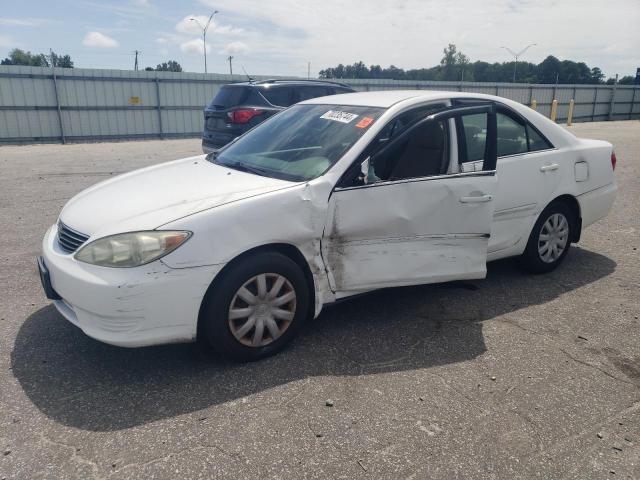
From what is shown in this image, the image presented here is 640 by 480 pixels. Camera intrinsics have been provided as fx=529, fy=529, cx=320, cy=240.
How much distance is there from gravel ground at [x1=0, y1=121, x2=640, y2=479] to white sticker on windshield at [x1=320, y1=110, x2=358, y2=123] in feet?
4.66

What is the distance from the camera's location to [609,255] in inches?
215

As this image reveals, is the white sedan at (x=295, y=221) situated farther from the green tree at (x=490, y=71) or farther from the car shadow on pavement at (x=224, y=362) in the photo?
the green tree at (x=490, y=71)

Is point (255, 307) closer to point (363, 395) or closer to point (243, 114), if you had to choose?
point (363, 395)

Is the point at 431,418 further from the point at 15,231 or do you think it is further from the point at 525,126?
the point at 15,231

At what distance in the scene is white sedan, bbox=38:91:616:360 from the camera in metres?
2.84

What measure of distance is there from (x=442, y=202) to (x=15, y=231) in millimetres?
4975

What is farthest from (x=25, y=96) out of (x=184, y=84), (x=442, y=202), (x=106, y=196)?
(x=442, y=202)

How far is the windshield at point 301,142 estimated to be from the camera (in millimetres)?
3494

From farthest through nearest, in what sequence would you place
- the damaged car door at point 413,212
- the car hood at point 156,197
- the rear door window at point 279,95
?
→ the rear door window at point 279,95 → the damaged car door at point 413,212 → the car hood at point 156,197

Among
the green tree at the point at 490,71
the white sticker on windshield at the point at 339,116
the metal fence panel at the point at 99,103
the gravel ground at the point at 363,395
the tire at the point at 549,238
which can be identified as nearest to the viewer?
the gravel ground at the point at 363,395

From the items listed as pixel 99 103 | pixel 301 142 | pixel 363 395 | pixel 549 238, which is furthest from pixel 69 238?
pixel 99 103

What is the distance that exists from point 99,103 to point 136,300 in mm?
18445

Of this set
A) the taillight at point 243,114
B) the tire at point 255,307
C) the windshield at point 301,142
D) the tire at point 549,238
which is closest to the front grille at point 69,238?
the tire at point 255,307

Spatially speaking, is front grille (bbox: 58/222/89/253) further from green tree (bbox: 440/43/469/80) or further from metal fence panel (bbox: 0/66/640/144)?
green tree (bbox: 440/43/469/80)
